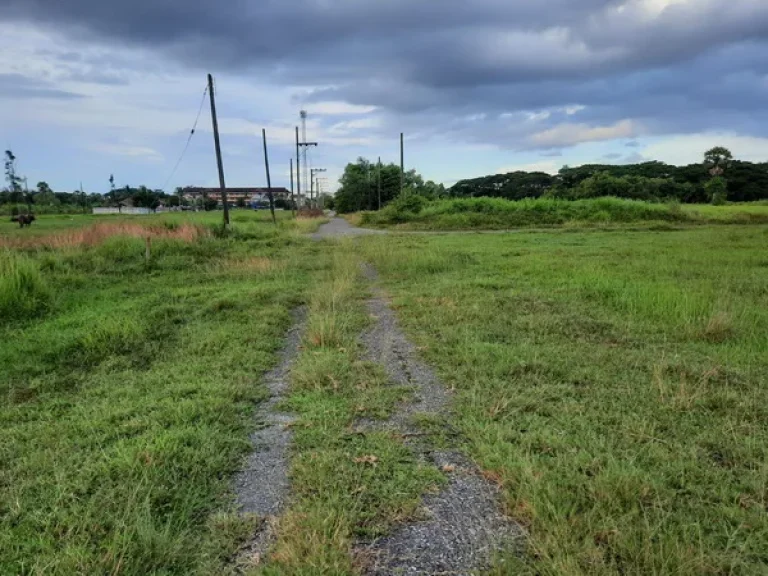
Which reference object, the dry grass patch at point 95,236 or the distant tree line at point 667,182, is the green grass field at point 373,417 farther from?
the distant tree line at point 667,182

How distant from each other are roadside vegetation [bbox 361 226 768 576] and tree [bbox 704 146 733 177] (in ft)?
229

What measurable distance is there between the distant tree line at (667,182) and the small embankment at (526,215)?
12.6 metres

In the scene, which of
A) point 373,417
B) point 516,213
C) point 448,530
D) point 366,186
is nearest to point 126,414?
point 373,417

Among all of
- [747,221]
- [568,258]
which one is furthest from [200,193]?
[568,258]

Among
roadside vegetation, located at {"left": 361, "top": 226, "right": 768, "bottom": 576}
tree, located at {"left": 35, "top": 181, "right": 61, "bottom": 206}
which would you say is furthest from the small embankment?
tree, located at {"left": 35, "top": 181, "right": 61, "bottom": 206}

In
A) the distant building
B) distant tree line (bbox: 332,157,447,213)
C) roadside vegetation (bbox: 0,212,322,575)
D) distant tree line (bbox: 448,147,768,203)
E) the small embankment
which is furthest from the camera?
the distant building

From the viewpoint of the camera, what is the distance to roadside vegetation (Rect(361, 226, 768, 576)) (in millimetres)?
2389

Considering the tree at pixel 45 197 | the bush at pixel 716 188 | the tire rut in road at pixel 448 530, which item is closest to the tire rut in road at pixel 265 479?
the tire rut in road at pixel 448 530

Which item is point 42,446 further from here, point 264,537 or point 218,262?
point 218,262

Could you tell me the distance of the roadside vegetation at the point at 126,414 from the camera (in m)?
2.46

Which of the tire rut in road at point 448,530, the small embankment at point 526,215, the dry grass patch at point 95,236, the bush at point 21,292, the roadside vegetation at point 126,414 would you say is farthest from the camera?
the small embankment at point 526,215

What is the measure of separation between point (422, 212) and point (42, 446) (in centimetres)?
→ 3437

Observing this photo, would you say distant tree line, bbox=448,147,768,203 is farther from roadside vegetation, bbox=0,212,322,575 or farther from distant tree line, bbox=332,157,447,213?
roadside vegetation, bbox=0,212,322,575

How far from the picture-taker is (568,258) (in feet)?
45.2
